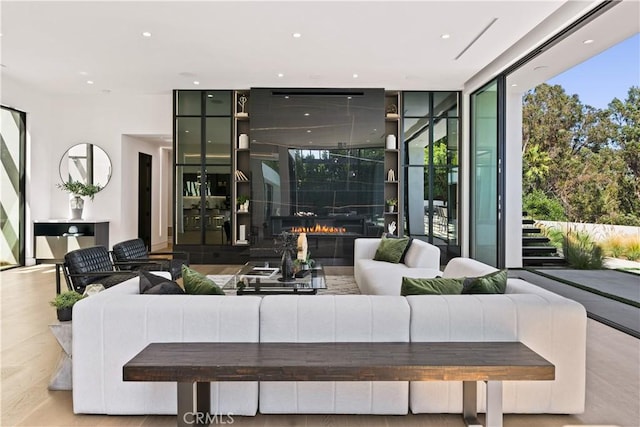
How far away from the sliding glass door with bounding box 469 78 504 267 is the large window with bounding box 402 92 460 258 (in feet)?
1.32

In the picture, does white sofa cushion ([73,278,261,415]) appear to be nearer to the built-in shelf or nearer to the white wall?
the built-in shelf

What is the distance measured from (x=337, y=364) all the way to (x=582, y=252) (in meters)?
6.04

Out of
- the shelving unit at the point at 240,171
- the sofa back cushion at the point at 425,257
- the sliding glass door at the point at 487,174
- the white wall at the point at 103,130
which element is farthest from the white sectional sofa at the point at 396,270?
the white wall at the point at 103,130

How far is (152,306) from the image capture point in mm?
2160

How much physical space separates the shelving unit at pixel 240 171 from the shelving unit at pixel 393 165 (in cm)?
264

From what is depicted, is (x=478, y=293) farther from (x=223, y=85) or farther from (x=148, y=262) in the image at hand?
(x=223, y=85)

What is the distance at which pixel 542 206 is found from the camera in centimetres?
823

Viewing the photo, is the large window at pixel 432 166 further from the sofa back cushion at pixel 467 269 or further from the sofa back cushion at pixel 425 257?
the sofa back cushion at pixel 467 269

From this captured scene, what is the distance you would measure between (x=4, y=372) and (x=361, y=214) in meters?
5.79

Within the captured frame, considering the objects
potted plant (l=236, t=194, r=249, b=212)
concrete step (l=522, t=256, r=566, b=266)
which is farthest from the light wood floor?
potted plant (l=236, t=194, r=249, b=212)

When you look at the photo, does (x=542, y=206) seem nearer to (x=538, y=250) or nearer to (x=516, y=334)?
(x=538, y=250)

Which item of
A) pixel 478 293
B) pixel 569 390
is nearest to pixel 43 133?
pixel 478 293

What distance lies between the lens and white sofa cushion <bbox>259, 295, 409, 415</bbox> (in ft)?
7.04

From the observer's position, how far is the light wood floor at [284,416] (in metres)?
2.20
